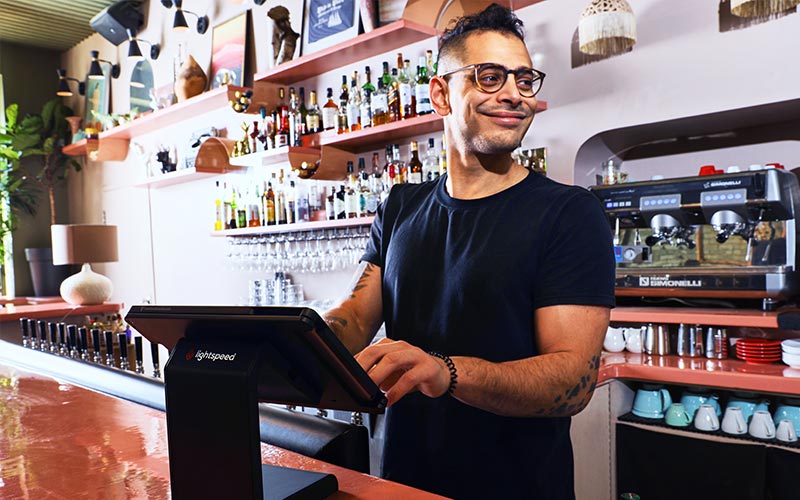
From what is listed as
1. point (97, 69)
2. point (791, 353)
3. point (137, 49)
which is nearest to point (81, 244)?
point (137, 49)

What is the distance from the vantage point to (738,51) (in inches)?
97.0

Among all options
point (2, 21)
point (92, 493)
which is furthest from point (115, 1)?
point (92, 493)

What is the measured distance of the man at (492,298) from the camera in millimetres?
1246

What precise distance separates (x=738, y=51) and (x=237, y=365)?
241 cm

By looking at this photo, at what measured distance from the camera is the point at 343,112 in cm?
367

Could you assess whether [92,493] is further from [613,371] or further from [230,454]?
[613,371]

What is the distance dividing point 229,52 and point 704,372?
157 inches

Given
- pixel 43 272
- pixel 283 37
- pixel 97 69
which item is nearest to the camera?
pixel 283 37

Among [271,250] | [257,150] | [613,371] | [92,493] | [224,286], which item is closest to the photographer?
[92,493]

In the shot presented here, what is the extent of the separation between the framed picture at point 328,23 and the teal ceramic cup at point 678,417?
2.73m

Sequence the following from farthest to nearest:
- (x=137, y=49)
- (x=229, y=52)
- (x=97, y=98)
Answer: (x=97, y=98)
(x=137, y=49)
(x=229, y=52)

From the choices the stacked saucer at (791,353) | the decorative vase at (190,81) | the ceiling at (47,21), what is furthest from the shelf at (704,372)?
the ceiling at (47,21)

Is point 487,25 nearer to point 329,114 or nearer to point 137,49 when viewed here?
point 329,114

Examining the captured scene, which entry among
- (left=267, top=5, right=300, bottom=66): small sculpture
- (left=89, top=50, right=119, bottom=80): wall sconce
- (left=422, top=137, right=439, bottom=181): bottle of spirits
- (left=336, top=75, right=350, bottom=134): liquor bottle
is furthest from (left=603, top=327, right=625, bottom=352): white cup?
(left=89, top=50, right=119, bottom=80): wall sconce
